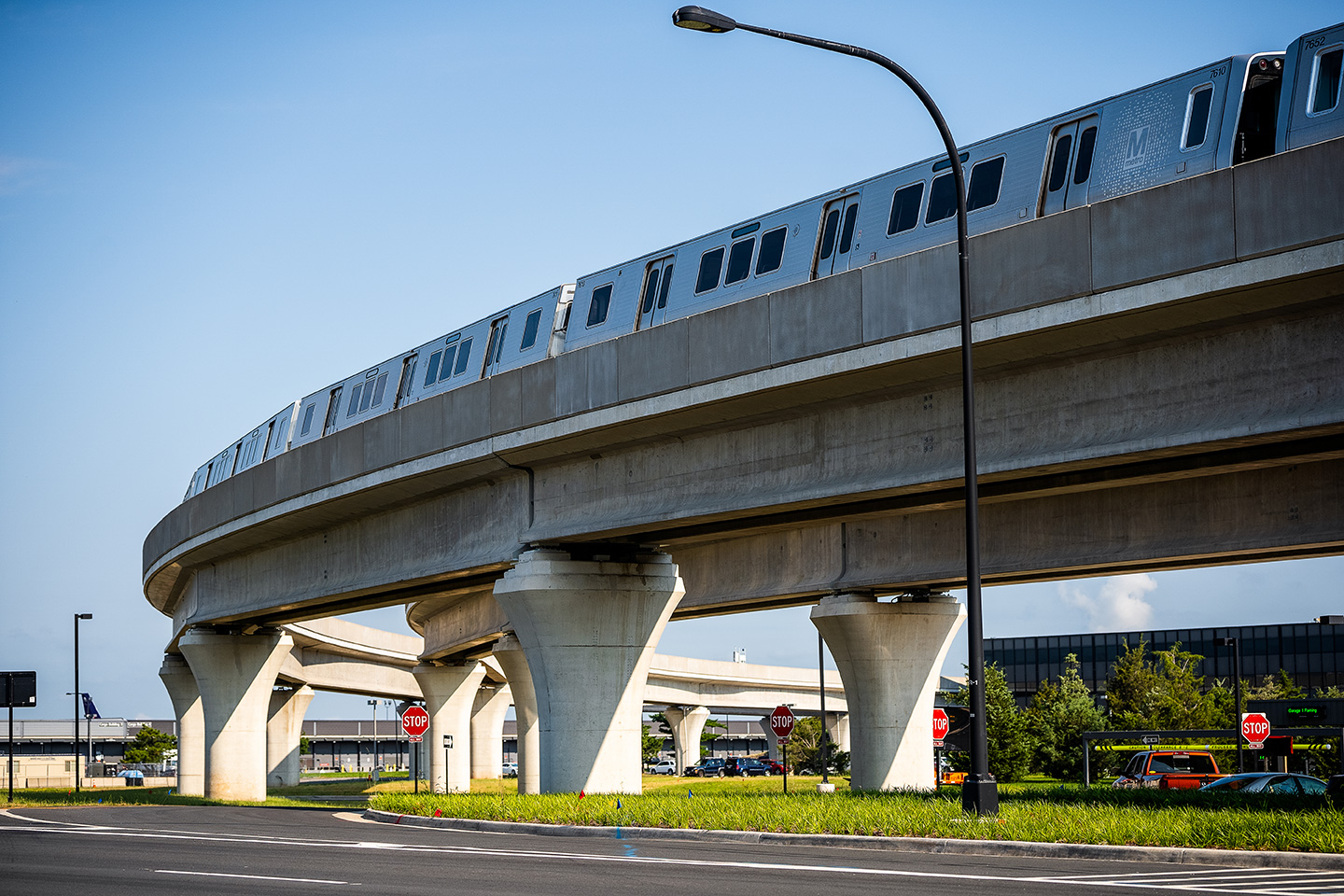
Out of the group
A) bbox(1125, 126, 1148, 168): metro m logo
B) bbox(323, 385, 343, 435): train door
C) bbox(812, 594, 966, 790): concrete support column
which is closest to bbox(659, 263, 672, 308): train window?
bbox(1125, 126, 1148, 168): metro m logo

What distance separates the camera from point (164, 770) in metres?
149

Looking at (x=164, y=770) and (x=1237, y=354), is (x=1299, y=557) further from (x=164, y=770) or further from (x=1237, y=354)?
(x=164, y=770)

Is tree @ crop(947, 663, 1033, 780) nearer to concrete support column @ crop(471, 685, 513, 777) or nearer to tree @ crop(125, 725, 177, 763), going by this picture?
concrete support column @ crop(471, 685, 513, 777)

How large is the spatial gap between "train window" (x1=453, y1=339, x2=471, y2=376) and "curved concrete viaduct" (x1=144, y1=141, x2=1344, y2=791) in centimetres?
242

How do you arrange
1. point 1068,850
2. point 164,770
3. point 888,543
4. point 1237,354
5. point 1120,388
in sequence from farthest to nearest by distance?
point 164,770 < point 888,543 < point 1120,388 < point 1237,354 < point 1068,850

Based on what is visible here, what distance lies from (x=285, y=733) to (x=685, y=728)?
3510 cm

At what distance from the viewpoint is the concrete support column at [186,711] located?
58.8 metres

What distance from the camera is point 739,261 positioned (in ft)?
76.7

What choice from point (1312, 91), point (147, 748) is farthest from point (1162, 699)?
point (147, 748)

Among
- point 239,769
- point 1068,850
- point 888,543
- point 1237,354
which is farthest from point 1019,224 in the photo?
point 239,769

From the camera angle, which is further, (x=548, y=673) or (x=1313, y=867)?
(x=548, y=673)

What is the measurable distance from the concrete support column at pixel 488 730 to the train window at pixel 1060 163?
7125 centimetres

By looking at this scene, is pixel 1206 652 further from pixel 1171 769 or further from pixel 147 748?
pixel 147 748

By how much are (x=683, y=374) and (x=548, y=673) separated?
22.7ft
